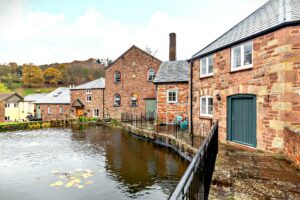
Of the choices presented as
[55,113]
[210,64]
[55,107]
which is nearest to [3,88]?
[55,107]

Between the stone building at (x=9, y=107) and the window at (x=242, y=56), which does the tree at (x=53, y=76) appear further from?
the window at (x=242, y=56)

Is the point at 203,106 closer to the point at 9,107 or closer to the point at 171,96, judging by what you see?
the point at 171,96

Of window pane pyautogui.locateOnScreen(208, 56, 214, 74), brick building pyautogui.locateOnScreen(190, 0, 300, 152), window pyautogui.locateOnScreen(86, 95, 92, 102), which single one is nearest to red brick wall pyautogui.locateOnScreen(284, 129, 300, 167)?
brick building pyautogui.locateOnScreen(190, 0, 300, 152)

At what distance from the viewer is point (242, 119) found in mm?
8695

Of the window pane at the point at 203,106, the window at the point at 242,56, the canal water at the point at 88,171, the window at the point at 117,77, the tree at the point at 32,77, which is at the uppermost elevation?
the tree at the point at 32,77

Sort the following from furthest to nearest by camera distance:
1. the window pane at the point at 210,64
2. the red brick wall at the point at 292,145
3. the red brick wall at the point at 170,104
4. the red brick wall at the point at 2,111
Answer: the red brick wall at the point at 2,111, the red brick wall at the point at 170,104, the window pane at the point at 210,64, the red brick wall at the point at 292,145

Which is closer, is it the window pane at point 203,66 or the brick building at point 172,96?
the window pane at point 203,66

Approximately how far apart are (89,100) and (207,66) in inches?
920

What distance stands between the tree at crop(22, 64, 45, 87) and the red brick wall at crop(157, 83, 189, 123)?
6073cm

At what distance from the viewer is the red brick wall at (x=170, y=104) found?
18172 millimetres

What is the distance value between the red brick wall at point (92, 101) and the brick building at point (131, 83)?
4.38ft

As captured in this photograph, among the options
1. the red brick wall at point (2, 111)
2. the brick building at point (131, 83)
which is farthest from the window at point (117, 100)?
the red brick wall at point (2, 111)

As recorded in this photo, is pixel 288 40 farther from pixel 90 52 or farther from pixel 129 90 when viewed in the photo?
pixel 90 52

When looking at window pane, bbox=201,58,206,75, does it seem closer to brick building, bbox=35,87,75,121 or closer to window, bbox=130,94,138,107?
window, bbox=130,94,138,107
